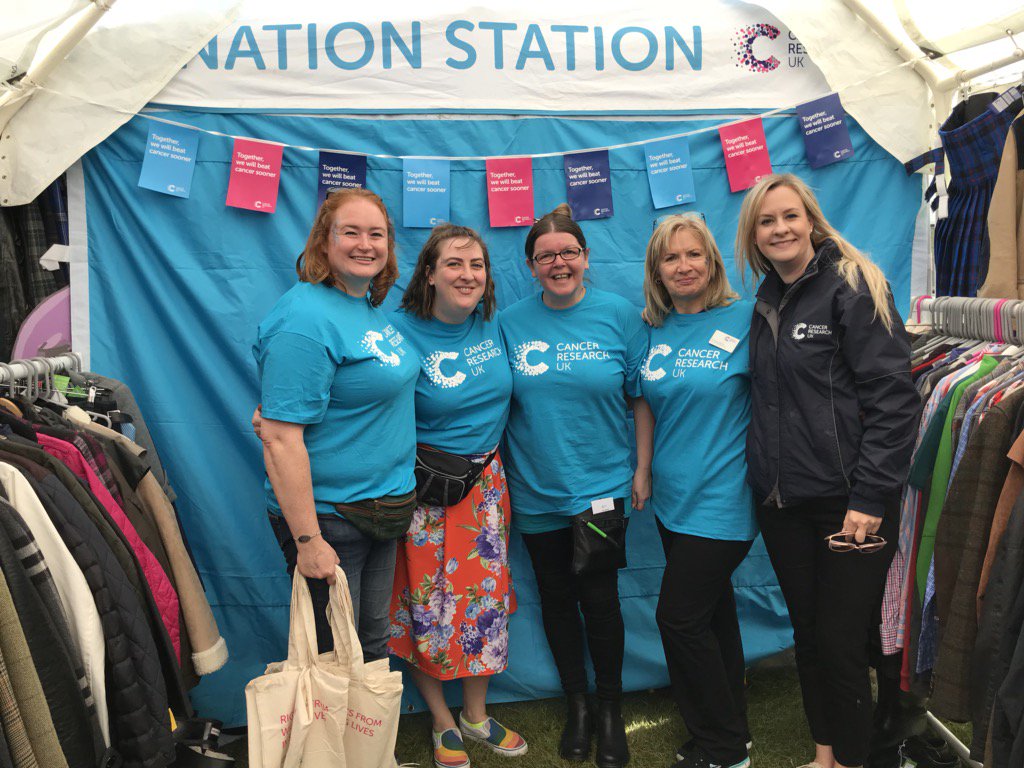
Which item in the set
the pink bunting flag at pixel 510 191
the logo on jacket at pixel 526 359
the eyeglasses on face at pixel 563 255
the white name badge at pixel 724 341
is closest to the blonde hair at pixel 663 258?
the white name badge at pixel 724 341

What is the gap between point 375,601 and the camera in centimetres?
210

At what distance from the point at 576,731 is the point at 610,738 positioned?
0.38 ft

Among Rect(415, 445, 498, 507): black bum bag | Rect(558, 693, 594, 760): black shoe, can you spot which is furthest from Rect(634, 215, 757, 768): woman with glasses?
Rect(415, 445, 498, 507): black bum bag

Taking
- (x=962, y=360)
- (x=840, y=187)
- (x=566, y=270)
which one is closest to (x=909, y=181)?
(x=840, y=187)

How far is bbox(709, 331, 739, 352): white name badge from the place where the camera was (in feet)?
6.90

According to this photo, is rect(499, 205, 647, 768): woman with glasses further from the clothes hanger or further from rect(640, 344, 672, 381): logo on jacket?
the clothes hanger

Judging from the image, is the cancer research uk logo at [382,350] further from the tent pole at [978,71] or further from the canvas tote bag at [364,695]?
the tent pole at [978,71]

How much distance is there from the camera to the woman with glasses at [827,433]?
183 cm

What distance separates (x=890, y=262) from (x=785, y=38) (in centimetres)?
85

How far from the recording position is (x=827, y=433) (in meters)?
1.88

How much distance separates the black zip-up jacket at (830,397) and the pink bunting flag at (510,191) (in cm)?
97

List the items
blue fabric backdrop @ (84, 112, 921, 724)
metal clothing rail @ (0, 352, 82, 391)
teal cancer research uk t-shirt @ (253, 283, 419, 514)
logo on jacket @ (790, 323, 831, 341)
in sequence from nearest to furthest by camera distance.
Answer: teal cancer research uk t-shirt @ (253, 283, 419, 514) < logo on jacket @ (790, 323, 831, 341) < metal clothing rail @ (0, 352, 82, 391) < blue fabric backdrop @ (84, 112, 921, 724)

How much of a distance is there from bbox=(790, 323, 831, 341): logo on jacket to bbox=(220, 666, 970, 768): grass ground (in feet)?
4.36

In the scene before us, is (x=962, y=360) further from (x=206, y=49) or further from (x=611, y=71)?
(x=206, y=49)
